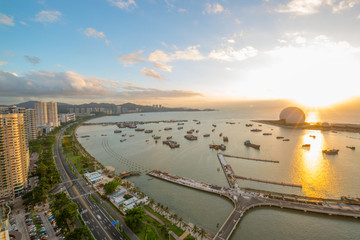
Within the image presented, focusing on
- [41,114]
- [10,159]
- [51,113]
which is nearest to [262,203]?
[10,159]

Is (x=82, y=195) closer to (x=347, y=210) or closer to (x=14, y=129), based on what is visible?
(x=14, y=129)

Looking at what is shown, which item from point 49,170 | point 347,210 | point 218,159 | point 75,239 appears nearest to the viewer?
point 75,239

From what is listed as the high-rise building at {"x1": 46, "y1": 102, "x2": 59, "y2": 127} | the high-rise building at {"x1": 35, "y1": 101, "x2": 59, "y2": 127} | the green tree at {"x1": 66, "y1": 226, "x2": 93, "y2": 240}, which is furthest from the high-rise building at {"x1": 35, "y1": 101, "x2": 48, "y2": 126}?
the green tree at {"x1": 66, "y1": 226, "x2": 93, "y2": 240}

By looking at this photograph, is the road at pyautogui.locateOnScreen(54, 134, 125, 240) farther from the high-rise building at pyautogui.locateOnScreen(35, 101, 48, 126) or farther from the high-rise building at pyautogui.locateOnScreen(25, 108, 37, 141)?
the high-rise building at pyautogui.locateOnScreen(35, 101, 48, 126)

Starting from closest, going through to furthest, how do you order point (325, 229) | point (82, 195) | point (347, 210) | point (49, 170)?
point (325, 229), point (347, 210), point (82, 195), point (49, 170)

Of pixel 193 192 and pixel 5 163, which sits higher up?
pixel 5 163

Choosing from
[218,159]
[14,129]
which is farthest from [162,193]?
A: [14,129]

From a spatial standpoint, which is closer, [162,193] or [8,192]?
[8,192]

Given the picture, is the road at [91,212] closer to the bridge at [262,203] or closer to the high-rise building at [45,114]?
the bridge at [262,203]
